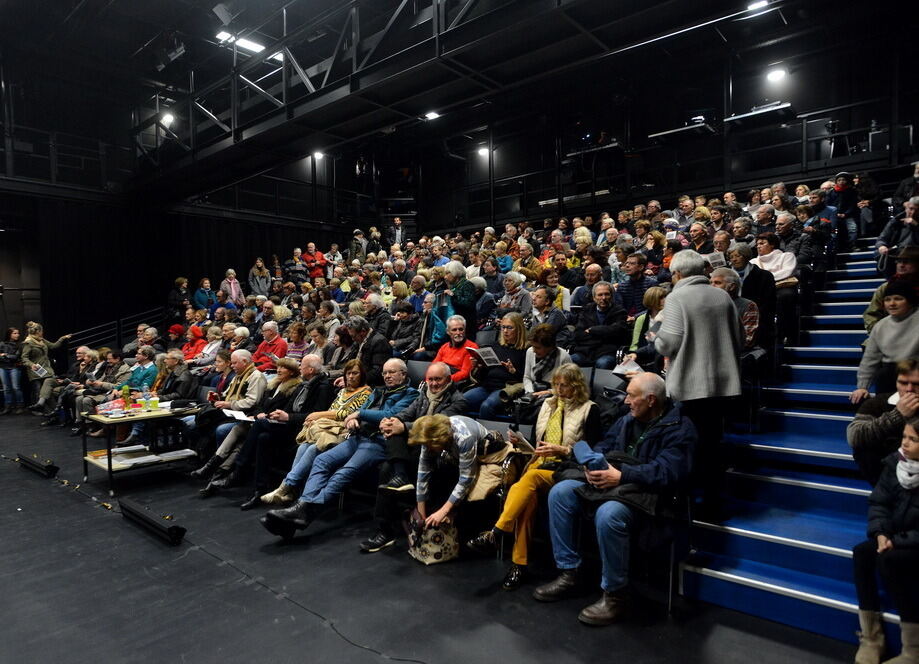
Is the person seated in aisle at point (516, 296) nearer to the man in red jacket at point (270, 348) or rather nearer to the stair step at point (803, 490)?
the man in red jacket at point (270, 348)

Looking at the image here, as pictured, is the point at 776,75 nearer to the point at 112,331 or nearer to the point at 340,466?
the point at 340,466

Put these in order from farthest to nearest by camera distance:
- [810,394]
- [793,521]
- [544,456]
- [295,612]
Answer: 1. [810,394]
2. [544,456]
3. [793,521]
4. [295,612]

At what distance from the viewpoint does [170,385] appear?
19.2 feet

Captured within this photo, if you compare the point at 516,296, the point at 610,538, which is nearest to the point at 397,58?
the point at 516,296

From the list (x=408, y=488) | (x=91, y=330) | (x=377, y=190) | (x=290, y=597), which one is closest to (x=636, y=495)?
(x=408, y=488)

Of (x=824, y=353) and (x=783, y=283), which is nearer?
(x=824, y=353)

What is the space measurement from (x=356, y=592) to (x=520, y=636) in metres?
0.89

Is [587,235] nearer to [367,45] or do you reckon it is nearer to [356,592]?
[367,45]

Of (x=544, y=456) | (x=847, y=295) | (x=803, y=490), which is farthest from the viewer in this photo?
(x=847, y=295)

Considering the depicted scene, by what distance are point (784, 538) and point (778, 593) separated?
27 centimetres

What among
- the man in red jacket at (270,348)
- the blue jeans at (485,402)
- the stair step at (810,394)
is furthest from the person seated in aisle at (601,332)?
the man in red jacket at (270,348)

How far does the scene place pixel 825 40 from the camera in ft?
31.6

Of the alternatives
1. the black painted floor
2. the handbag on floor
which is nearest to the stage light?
the black painted floor

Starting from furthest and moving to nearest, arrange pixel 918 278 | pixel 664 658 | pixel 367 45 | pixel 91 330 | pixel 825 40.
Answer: pixel 91 330 → pixel 825 40 → pixel 367 45 → pixel 918 278 → pixel 664 658
